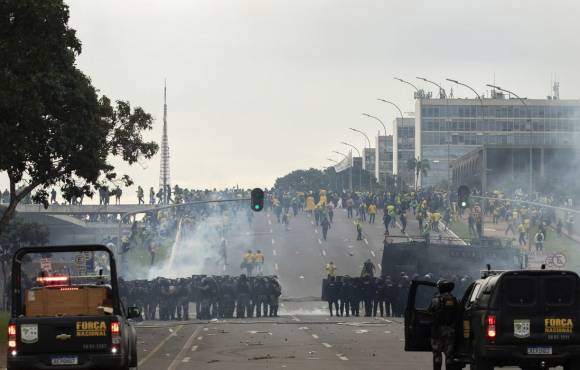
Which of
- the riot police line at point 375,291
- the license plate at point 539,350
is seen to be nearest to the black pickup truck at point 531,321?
the license plate at point 539,350

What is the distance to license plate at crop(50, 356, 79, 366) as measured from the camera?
22.4 meters

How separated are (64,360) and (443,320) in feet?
19.8

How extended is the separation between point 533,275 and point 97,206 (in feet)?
513

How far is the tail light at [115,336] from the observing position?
73.6ft

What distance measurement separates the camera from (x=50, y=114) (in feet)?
150

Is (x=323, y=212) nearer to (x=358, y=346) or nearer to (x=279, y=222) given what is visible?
(x=279, y=222)

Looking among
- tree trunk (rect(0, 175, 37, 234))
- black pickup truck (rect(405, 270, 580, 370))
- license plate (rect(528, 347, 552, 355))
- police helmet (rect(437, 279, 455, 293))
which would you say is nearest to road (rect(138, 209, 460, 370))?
tree trunk (rect(0, 175, 37, 234))

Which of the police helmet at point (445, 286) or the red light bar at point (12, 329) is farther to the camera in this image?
the police helmet at point (445, 286)

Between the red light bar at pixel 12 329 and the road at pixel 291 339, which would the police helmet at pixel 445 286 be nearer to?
the road at pixel 291 339

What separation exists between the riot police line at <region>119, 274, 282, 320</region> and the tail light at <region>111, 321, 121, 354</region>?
106 feet

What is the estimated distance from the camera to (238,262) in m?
91.1

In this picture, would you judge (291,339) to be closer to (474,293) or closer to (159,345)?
(159,345)

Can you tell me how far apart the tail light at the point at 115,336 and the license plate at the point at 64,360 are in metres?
0.59

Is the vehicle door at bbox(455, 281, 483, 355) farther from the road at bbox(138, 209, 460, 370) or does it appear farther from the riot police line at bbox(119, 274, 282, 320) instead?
the riot police line at bbox(119, 274, 282, 320)
